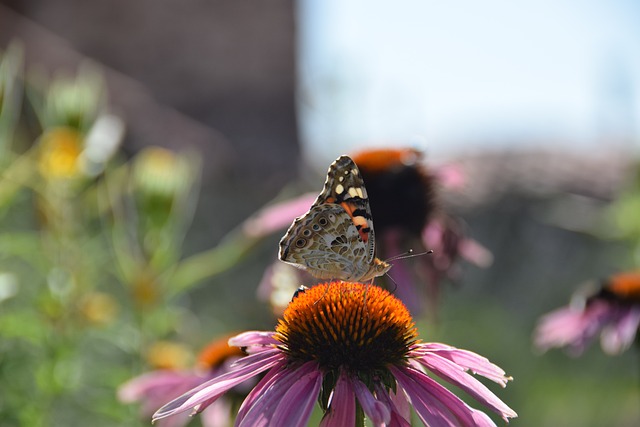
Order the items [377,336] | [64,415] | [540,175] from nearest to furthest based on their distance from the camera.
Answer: [377,336], [64,415], [540,175]

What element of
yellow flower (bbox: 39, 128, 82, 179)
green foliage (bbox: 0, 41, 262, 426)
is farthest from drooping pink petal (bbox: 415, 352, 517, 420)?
yellow flower (bbox: 39, 128, 82, 179)

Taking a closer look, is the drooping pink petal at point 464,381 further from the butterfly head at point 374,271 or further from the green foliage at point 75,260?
the green foliage at point 75,260

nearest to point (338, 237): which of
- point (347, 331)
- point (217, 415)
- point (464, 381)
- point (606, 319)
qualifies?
point (347, 331)

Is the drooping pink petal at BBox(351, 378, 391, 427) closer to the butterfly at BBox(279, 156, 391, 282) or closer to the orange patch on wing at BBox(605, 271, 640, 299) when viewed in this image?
the butterfly at BBox(279, 156, 391, 282)

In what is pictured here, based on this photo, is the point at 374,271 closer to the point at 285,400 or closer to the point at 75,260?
the point at 285,400

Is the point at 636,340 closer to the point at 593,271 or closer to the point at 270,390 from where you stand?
the point at 270,390

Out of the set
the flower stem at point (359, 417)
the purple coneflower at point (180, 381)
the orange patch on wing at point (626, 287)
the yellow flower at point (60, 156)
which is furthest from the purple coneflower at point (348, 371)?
the orange patch on wing at point (626, 287)

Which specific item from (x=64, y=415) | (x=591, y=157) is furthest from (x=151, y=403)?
(x=591, y=157)
